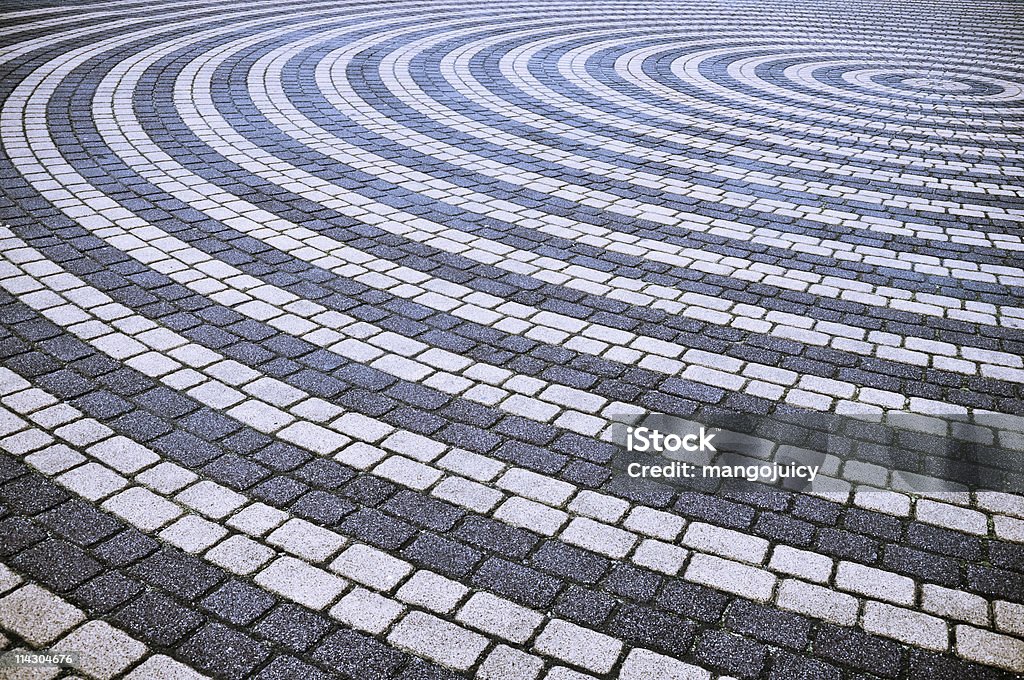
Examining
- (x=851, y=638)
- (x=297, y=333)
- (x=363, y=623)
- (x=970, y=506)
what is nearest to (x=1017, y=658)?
(x=851, y=638)

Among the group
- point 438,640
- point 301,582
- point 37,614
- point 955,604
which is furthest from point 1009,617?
point 37,614

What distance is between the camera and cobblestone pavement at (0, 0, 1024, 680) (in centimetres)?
318

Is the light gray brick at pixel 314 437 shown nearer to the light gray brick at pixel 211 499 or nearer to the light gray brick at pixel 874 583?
the light gray brick at pixel 211 499

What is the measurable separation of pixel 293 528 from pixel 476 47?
11.1m

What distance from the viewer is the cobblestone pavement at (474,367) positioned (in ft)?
10.4

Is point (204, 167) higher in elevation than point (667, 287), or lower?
higher

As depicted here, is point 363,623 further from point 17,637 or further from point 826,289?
point 826,289

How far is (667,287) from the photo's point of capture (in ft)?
19.3

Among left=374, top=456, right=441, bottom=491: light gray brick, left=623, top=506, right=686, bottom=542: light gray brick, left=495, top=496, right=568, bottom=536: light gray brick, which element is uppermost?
left=374, top=456, right=441, bottom=491: light gray brick

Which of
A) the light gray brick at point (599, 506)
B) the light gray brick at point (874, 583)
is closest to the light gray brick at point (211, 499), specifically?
the light gray brick at point (599, 506)

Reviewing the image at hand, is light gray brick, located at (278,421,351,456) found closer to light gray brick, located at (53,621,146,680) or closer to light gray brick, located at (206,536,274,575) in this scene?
light gray brick, located at (206,536,274,575)

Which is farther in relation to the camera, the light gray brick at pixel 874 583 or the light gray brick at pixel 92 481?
the light gray brick at pixel 92 481

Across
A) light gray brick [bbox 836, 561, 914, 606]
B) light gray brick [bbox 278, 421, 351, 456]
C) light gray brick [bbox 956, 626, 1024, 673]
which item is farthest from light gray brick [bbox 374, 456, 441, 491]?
light gray brick [bbox 956, 626, 1024, 673]

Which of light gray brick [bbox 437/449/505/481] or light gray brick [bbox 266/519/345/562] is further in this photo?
light gray brick [bbox 437/449/505/481]
